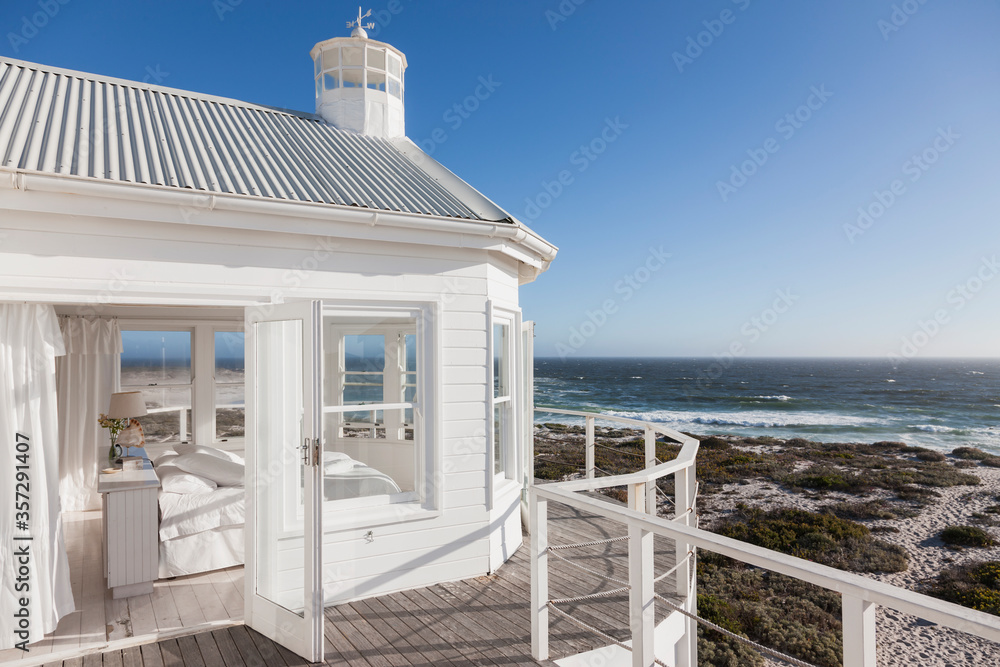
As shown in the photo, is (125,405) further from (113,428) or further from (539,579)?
(539,579)

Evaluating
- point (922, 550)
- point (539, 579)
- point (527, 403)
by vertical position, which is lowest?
point (922, 550)

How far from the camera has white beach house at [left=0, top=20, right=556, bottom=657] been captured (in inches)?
116

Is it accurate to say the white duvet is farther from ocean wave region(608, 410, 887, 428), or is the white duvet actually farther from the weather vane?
ocean wave region(608, 410, 887, 428)

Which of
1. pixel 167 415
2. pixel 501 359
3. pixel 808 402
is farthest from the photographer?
pixel 808 402

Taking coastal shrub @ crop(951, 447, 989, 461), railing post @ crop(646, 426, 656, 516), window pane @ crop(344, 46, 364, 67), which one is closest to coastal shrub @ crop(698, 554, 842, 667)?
railing post @ crop(646, 426, 656, 516)

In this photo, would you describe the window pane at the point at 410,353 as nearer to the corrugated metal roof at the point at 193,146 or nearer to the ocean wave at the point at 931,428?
the corrugated metal roof at the point at 193,146

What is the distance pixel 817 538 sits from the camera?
15.5 m

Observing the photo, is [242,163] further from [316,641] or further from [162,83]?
[316,641]

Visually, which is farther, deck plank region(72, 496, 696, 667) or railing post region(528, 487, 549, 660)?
deck plank region(72, 496, 696, 667)

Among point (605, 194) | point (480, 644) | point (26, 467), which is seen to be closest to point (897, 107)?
point (605, 194)

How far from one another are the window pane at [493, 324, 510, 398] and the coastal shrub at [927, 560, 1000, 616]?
13595mm

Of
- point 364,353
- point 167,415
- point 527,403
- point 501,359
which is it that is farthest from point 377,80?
point 167,415

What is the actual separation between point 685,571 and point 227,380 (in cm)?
563

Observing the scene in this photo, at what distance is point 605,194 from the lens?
68.3 ft
